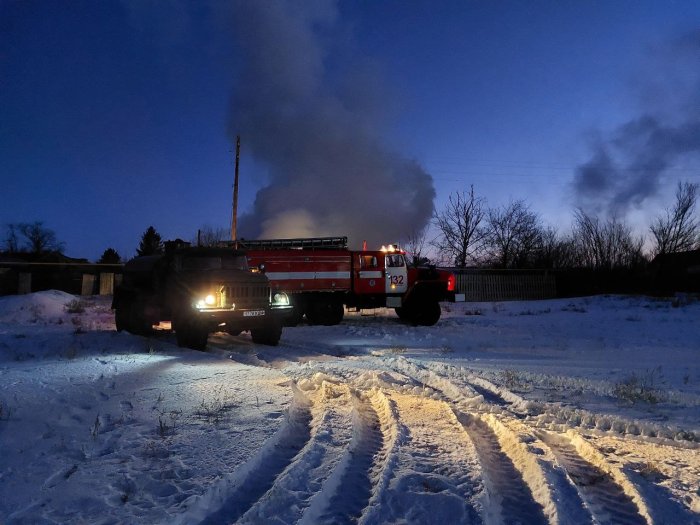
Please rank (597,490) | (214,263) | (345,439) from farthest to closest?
(214,263) < (345,439) < (597,490)

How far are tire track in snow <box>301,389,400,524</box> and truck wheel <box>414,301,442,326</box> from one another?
42.2ft

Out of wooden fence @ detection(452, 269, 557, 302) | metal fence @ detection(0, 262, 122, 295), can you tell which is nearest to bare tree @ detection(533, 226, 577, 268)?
wooden fence @ detection(452, 269, 557, 302)

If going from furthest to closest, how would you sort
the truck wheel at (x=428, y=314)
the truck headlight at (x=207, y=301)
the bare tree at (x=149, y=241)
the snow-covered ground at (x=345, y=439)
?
the bare tree at (x=149, y=241) → the truck wheel at (x=428, y=314) → the truck headlight at (x=207, y=301) → the snow-covered ground at (x=345, y=439)

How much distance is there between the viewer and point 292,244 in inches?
749

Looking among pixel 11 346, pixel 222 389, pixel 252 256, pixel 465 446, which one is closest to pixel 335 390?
pixel 222 389

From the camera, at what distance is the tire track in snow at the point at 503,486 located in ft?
10.2

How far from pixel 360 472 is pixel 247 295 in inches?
313

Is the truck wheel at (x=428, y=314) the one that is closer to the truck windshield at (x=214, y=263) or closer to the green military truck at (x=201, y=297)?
the green military truck at (x=201, y=297)

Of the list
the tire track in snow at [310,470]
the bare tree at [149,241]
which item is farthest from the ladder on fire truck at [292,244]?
the bare tree at [149,241]

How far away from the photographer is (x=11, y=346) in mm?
10297

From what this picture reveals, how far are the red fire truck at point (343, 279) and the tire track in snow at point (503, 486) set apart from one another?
1364cm

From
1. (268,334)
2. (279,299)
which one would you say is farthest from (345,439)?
(279,299)

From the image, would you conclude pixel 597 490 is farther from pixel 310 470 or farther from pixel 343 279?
pixel 343 279

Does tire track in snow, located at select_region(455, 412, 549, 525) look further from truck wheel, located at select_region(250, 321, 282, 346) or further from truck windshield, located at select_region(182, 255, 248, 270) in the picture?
truck windshield, located at select_region(182, 255, 248, 270)
